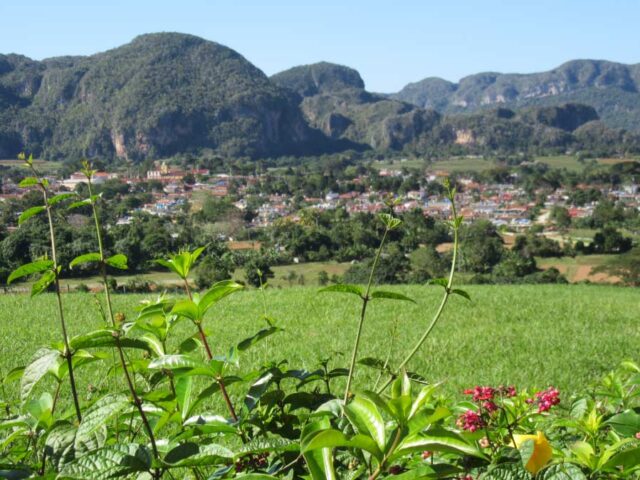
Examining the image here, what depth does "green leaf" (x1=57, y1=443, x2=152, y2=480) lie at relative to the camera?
0.44 meters

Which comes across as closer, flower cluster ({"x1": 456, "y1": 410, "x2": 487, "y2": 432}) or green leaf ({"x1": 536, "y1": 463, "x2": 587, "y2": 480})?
green leaf ({"x1": 536, "y1": 463, "x2": 587, "y2": 480})

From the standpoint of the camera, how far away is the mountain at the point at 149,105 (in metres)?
69.6

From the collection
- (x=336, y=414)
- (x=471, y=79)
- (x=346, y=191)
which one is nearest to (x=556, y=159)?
(x=346, y=191)

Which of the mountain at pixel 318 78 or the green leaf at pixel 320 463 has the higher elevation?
the mountain at pixel 318 78

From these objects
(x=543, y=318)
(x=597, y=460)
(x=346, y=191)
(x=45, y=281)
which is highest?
(x=45, y=281)

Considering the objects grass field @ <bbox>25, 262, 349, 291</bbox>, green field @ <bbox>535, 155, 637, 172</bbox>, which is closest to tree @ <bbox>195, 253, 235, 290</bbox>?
grass field @ <bbox>25, 262, 349, 291</bbox>

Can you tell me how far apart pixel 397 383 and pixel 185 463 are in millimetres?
161

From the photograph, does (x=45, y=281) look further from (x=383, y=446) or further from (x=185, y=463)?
(x=383, y=446)

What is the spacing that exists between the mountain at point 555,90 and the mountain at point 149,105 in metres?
70.7

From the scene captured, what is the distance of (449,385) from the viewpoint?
2.99 metres

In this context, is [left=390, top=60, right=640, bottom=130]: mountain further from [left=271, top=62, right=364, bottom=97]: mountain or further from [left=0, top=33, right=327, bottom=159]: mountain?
[left=0, top=33, right=327, bottom=159]: mountain

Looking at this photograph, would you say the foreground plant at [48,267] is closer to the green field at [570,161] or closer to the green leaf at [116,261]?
the green leaf at [116,261]

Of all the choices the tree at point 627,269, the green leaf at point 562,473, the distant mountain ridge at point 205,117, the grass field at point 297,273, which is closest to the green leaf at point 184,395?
the green leaf at point 562,473

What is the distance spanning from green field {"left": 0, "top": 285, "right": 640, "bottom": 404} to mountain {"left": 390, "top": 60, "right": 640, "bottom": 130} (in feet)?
424
